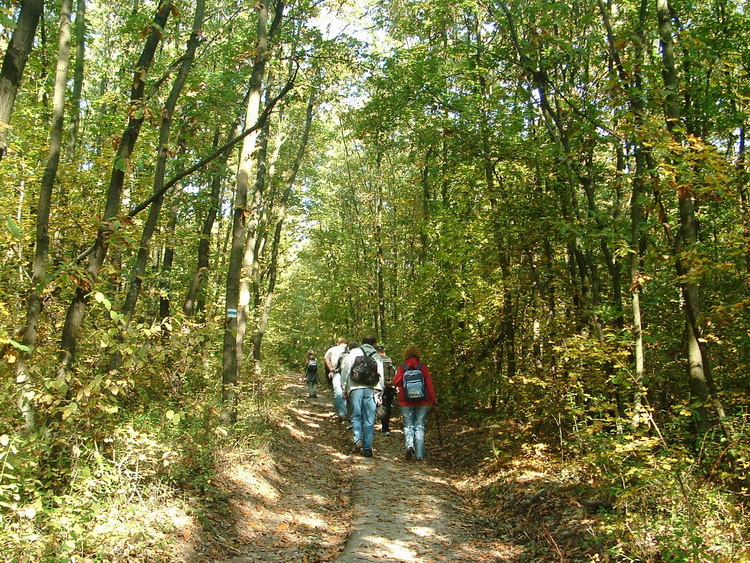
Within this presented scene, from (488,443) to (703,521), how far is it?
5.70 meters

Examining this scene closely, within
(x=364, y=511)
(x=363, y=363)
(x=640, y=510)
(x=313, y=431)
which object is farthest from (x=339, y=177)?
(x=640, y=510)

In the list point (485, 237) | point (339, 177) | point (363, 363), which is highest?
point (339, 177)

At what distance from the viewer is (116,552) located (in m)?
4.13

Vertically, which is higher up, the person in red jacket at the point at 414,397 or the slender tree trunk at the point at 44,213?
the slender tree trunk at the point at 44,213

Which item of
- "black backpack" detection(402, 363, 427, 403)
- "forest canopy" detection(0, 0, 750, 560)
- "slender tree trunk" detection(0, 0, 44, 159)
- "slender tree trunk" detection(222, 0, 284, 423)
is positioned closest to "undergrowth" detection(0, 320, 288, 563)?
"forest canopy" detection(0, 0, 750, 560)

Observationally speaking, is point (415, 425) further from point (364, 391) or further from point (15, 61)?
point (15, 61)

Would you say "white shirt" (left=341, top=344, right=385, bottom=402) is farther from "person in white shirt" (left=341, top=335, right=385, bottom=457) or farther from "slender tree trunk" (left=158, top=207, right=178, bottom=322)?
"slender tree trunk" (left=158, top=207, right=178, bottom=322)

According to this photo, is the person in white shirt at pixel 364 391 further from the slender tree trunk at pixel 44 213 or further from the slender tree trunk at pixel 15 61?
the slender tree trunk at pixel 15 61

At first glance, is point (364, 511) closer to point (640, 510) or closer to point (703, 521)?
point (640, 510)

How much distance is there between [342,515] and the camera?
717cm

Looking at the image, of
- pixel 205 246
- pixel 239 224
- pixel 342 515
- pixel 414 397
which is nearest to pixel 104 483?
pixel 342 515

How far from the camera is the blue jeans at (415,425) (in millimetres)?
9883

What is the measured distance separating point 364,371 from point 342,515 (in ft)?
11.2

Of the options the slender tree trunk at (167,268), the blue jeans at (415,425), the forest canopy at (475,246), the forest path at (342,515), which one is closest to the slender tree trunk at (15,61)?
the forest canopy at (475,246)
